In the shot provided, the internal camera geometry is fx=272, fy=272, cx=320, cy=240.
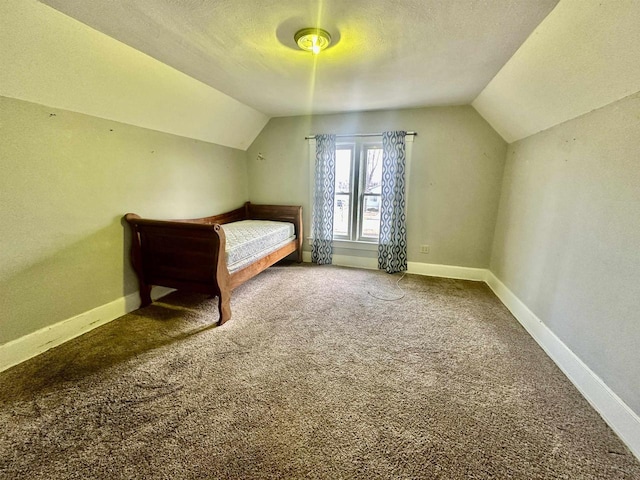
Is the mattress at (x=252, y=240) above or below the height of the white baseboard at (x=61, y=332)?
above

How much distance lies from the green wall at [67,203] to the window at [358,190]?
2.14 meters

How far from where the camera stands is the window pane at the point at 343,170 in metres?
3.85

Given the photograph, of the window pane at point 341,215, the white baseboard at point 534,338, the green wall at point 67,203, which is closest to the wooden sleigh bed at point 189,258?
the green wall at point 67,203

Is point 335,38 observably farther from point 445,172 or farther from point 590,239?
point 445,172

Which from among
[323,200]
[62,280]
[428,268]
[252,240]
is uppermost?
[323,200]

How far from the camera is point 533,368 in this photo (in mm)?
1844

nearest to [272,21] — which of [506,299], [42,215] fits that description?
[42,215]

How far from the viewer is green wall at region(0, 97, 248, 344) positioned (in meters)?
1.77

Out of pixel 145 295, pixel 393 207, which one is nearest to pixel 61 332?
pixel 145 295

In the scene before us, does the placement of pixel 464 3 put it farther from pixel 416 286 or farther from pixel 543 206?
pixel 416 286

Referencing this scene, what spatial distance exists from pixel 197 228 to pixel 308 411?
1600mm

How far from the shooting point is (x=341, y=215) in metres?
4.03

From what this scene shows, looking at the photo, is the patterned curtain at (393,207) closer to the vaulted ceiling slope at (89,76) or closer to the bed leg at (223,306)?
the vaulted ceiling slope at (89,76)

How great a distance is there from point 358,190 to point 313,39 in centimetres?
226
